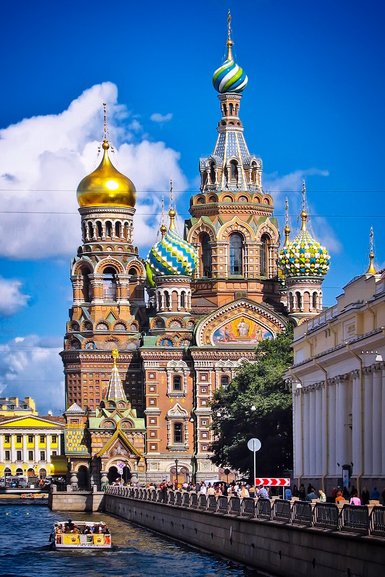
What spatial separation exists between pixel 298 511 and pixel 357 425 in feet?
35.3

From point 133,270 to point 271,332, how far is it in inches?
399

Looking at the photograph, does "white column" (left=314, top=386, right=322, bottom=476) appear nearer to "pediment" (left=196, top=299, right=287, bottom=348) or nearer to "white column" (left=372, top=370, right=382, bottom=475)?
"white column" (left=372, top=370, right=382, bottom=475)

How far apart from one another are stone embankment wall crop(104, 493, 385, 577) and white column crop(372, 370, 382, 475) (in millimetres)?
3906

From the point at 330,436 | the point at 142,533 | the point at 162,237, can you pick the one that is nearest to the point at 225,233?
the point at 162,237

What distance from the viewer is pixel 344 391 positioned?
150 feet

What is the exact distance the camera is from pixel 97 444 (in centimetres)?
8862

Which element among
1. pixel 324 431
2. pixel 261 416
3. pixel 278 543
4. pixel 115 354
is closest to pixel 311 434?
pixel 324 431

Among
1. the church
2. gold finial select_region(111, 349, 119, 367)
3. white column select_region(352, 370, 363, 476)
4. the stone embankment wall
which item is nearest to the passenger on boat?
the stone embankment wall

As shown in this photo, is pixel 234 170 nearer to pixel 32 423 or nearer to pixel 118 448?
pixel 118 448

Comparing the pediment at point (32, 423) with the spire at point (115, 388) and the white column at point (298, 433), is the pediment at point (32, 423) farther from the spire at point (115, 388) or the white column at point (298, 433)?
the white column at point (298, 433)

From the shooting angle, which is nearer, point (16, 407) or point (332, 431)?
point (332, 431)

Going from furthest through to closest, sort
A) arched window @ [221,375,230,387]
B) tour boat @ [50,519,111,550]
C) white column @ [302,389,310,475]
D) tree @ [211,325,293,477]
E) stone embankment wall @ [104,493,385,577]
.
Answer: arched window @ [221,375,230,387] < tree @ [211,325,293,477] < white column @ [302,389,310,475] < tour boat @ [50,519,111,550] < stone embankment wall @ [104,493,385,577]

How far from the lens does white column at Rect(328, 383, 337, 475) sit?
1875 inches

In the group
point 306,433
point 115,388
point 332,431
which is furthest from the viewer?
point 115,388
